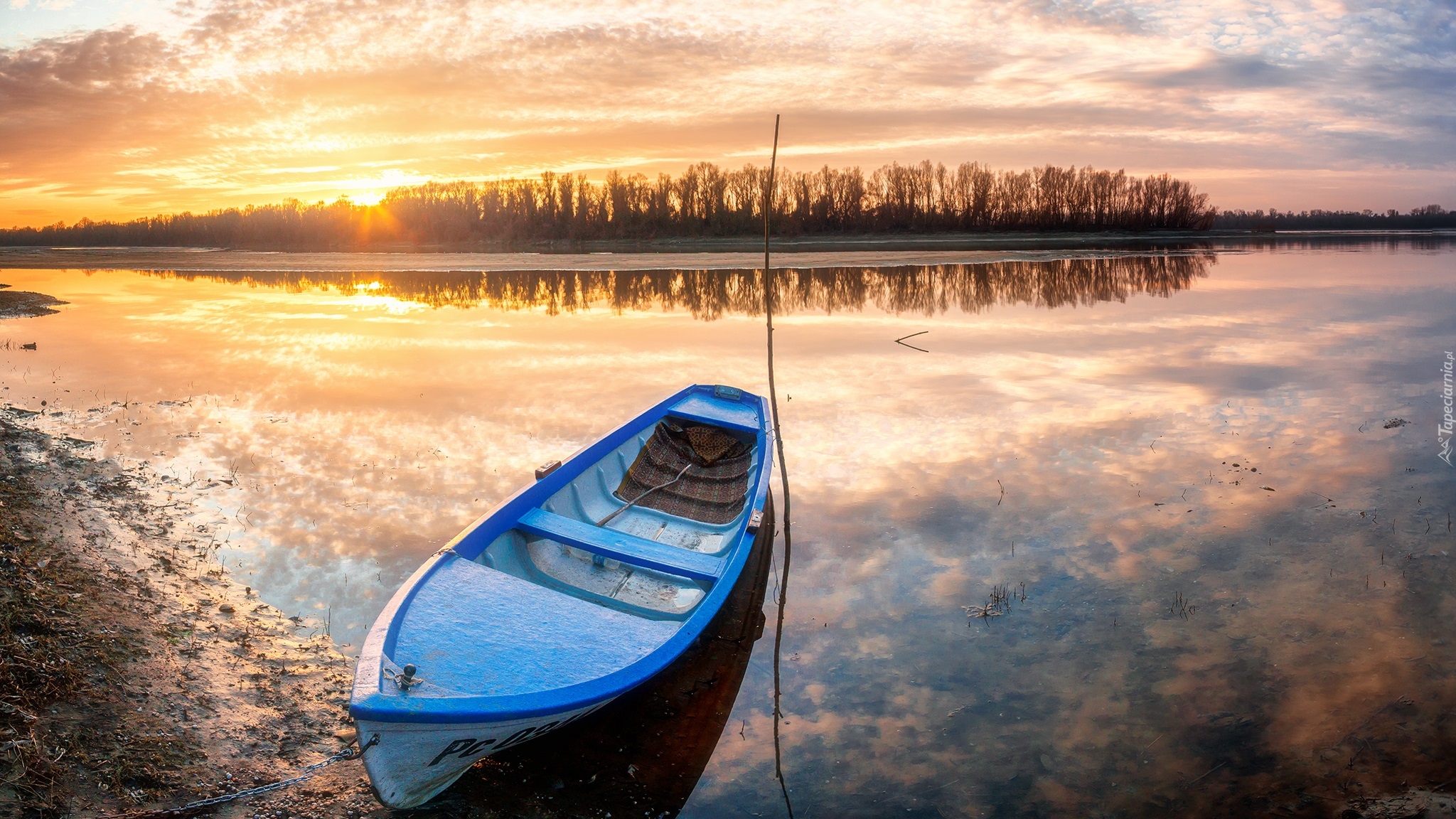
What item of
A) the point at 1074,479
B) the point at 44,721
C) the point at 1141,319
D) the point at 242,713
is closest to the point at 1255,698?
the point at 1074,479

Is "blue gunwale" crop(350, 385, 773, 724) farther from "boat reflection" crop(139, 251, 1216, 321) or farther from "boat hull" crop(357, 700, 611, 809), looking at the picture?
"boat reflection" crop(139, 251, 1216, 321)

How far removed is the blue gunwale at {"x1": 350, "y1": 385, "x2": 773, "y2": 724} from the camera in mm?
3771

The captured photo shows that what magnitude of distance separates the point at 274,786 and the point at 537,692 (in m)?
1.46

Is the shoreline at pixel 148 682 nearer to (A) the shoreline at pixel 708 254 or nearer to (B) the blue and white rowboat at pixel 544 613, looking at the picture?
(B) the blue and white rowboat at pixel 544 613

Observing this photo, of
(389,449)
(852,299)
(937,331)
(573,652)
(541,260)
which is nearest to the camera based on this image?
(573,652)

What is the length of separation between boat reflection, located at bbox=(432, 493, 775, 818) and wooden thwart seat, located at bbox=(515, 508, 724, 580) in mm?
605

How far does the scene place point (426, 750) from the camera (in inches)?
153

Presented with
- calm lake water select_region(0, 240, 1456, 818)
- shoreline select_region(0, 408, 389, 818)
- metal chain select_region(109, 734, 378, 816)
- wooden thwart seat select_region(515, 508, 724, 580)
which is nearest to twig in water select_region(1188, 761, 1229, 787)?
calm lake water select_region(0, 240, 1456, 818)

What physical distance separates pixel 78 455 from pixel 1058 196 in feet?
349

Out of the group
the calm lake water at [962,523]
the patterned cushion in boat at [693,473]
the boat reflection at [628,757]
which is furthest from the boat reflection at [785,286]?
the boat reflection at [628,757]

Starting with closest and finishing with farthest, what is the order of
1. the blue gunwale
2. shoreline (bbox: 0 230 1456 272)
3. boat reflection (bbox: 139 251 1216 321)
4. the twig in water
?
1. the blue gunwale
2. the twig in water
3. boat reflection (bbox: 139 251 1216 321)
4. shoreline (bbox: 0 230 1456 272)

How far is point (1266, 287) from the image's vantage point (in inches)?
1079

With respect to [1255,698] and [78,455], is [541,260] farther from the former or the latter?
[1255,698]

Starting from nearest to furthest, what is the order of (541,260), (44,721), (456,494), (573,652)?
1. (44,721)
2. (573,652)
3. (456,494)
4. (541,260)
